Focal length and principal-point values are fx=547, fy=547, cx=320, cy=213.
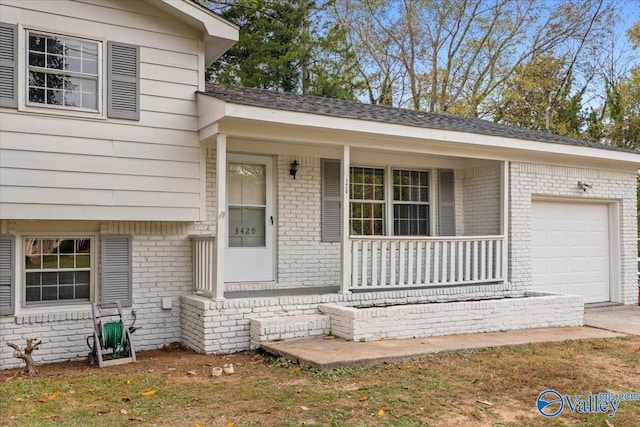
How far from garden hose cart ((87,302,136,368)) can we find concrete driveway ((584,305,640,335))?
258 inches

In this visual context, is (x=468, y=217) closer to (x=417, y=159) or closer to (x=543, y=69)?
(x=417, y=159)

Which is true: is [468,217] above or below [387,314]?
above

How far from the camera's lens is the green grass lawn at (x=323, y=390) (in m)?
4.23

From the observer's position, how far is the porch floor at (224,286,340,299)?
289 inches

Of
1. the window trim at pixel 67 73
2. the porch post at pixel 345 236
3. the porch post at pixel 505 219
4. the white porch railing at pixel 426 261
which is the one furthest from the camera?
the porch post at pixel 505 219

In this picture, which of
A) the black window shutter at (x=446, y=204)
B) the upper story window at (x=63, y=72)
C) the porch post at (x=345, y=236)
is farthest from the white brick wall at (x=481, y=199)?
the upper story window at (x=63, y=72)

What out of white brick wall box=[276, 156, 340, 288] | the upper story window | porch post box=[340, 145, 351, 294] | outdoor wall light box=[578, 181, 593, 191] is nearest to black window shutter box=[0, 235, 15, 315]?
the upper story window

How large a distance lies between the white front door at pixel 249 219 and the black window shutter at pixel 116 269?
1452 millimetres

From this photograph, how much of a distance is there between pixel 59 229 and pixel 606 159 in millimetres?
8885

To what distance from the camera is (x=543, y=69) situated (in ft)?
70.2

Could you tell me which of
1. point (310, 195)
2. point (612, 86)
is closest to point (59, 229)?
point (310, 195)

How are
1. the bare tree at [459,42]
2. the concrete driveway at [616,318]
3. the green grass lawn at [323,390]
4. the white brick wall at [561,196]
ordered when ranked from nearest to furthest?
the green grass lawn at [323,390] → the concrete driveway at [616,318] → the white brick wall at [561,196] → the bare tree at [459,42]

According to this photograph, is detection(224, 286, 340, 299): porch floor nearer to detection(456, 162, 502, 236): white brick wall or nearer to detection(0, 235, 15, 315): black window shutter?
detection(0, 235, 15, 315): black window shutter

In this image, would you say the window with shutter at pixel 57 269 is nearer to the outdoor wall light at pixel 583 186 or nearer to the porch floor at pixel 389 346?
the porch floor at pixel 389 346
